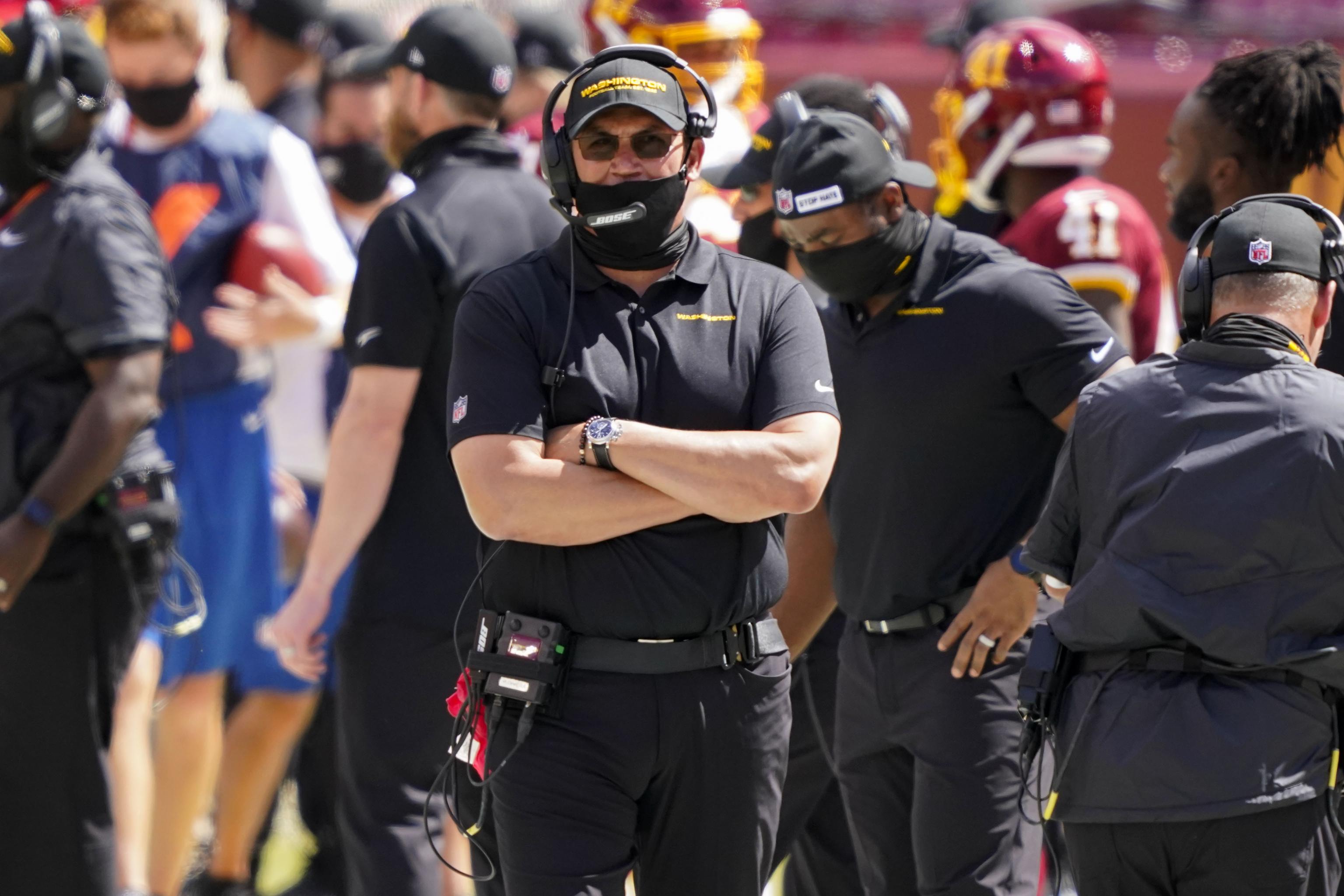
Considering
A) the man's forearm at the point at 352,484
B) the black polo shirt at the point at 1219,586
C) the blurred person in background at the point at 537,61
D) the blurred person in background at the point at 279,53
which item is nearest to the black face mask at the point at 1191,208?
the black polo shirt at the point at 1219,586

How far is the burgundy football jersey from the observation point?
18.3 ft

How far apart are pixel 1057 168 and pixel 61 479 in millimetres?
3372

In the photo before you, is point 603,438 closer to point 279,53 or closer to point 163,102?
point 163,102

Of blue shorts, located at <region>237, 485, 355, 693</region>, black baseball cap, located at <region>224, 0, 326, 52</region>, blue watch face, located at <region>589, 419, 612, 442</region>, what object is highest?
black baseball cap, located at <region>224, 0, 326, 52</region>

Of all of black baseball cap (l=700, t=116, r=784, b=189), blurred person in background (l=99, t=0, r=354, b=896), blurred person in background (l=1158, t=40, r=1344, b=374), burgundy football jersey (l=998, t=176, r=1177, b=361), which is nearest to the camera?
blurred person in background (l=1158, t=40, r=1344, b=374)

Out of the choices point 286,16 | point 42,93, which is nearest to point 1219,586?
point 42,93

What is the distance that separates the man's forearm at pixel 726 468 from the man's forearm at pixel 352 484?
134cm

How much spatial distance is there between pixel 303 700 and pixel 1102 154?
328cm

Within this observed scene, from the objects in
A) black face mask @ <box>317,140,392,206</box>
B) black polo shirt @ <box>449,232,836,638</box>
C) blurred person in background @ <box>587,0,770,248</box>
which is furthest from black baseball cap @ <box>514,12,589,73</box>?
black polo shirt @ <box>449,232,836,638</box>

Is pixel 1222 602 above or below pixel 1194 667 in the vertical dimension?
above

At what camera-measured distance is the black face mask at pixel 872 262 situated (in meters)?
4.18

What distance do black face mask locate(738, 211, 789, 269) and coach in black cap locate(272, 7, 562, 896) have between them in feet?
2.61

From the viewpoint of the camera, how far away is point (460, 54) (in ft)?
15.7

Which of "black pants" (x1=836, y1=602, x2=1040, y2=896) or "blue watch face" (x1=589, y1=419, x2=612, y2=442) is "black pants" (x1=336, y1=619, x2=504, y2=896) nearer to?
"black pants" (x1=836, y1=602, x2=1040, y2=896)
